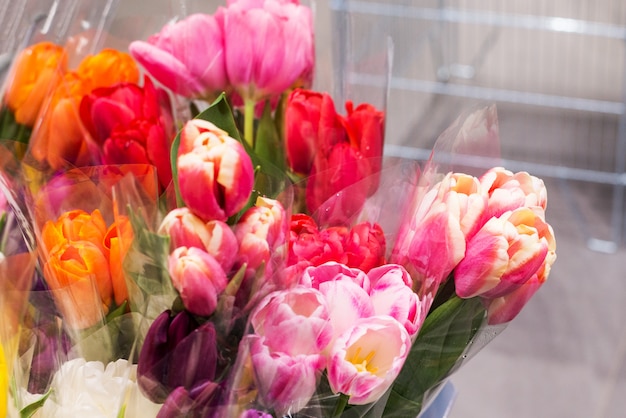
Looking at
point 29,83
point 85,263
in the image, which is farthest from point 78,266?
point 29,83

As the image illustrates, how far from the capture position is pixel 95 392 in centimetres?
38

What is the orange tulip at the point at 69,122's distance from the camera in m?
0.54

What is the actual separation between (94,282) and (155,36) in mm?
209

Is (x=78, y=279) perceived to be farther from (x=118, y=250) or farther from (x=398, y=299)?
(x=398, y=299)

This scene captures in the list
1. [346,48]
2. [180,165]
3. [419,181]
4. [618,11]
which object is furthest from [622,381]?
[180,165]

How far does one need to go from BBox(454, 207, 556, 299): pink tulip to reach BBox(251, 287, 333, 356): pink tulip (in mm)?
72

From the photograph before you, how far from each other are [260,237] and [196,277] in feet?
0.10

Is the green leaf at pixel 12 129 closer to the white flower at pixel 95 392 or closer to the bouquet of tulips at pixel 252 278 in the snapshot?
→ the bouquet of tulips at pixel 252 278

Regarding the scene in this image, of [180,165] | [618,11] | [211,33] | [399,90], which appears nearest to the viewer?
[180,165]

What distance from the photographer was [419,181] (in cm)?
42

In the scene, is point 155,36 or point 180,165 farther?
point 155,36

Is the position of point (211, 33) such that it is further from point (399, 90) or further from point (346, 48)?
point (399, 90)

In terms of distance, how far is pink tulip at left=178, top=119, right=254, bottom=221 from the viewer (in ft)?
1.14

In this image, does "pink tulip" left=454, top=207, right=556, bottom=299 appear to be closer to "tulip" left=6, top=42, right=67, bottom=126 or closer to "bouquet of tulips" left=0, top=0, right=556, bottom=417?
"bouquet of tulips" left=0, top=0, right=556, bottom=417
